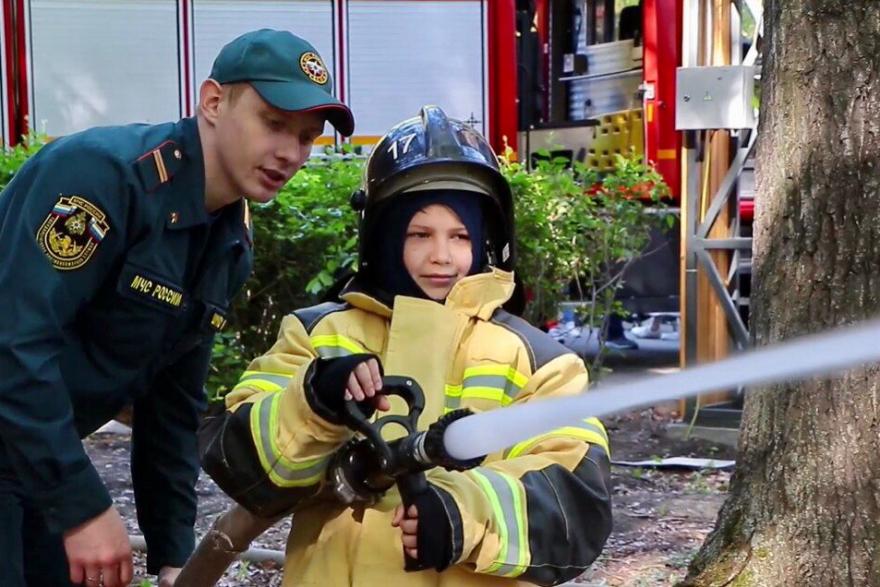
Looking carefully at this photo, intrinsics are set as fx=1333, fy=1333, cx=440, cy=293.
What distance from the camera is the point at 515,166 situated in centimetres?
673

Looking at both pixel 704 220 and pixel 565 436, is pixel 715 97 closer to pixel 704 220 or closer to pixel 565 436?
pixel 704 220

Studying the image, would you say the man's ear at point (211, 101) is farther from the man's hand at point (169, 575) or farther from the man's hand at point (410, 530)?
the man's hand at point (169, 575)

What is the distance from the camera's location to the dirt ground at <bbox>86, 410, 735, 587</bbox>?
472 cm

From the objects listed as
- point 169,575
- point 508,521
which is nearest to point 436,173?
point 508,521

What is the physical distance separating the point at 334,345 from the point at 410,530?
44 cm

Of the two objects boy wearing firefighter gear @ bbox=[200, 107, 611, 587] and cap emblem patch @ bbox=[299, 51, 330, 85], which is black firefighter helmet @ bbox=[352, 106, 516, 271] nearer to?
boy wearing firefighter gear @ bbox=[200, 107, 611, 587]

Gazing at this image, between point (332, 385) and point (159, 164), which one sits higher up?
point (159, 164)

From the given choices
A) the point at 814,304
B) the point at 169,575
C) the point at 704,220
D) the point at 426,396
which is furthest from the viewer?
the point at 704,220

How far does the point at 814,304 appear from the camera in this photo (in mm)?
3682

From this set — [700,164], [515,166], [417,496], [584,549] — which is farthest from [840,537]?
[700,164]

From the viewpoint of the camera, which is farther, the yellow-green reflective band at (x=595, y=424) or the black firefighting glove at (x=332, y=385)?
the yellow-green reflective band at (x=595, y=424)

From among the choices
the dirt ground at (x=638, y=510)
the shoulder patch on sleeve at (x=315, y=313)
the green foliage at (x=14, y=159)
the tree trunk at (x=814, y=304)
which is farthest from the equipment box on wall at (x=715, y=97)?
the shoulder patch on sleeve at (x=315, y=313)

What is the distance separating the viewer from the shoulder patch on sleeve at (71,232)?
230 centimetres

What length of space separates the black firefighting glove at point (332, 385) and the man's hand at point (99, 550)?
55cm
